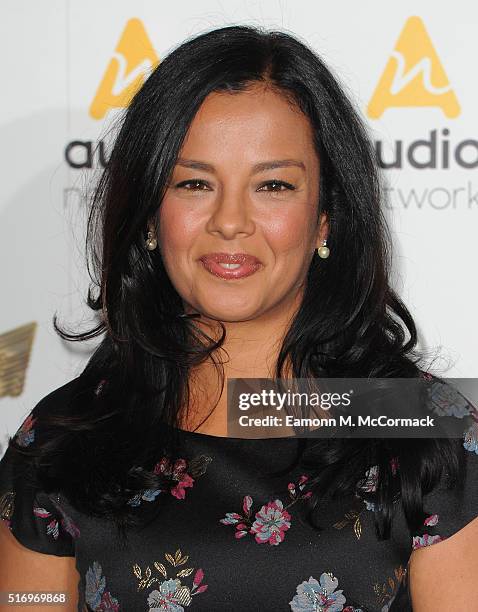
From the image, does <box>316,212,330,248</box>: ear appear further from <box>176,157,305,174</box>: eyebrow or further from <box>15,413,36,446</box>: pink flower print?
<box>15,413,36,446</box>: pink flower print

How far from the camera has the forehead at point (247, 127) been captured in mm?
1072

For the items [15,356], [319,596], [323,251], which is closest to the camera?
[319,596]

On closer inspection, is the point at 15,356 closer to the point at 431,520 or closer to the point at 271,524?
the point at 271,524

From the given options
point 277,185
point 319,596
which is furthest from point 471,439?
point 277,185

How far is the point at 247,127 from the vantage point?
1.08m

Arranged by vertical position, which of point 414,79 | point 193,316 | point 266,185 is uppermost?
point 414,79

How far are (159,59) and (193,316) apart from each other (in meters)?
0.45

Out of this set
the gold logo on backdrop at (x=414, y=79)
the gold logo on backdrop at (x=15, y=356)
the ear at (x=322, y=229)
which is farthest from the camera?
the gold logo on backdrop at (x=15, y=356)

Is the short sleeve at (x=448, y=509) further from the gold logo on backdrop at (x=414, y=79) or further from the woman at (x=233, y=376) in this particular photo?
the gold logo on backdrop at (x=414, y=79)

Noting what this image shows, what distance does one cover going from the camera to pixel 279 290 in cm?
112

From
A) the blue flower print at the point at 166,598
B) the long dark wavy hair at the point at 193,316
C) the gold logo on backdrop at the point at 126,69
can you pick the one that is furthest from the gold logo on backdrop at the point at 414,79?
the blue flower print at the point at 166,598

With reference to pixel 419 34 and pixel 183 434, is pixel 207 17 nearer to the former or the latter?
pixel 419 34

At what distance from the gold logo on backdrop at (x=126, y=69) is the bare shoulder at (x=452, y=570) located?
30.9 inches

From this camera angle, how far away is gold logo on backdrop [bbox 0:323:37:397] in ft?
4.89
